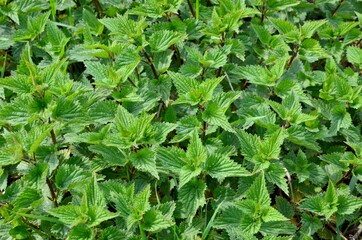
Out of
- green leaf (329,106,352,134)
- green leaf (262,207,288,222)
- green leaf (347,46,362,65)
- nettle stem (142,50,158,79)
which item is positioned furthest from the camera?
green leaf (347,46,362,65)

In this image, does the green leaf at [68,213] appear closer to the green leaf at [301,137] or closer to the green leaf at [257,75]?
the green leaf at [301,137]

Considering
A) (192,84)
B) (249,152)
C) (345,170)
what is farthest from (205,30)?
(345,170)

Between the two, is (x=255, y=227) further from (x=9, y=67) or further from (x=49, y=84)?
(x=9, y=67)

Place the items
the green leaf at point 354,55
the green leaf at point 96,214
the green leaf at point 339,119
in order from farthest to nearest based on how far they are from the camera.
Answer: the green leaf at point 354,55 → the green leaf at point 339,119 → the green leaf at point 96,214

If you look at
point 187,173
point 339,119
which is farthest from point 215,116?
point 339,119

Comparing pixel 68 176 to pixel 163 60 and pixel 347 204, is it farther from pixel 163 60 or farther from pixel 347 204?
pixel 347 204

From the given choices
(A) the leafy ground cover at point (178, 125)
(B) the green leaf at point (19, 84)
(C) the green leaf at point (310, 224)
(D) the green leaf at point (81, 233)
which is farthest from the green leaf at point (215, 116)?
(B) the green leaf at point (19, 84)

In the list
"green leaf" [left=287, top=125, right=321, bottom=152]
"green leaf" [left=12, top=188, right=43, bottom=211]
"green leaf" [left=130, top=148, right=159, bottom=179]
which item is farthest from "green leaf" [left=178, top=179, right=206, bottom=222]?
"green leaf" [left=12, top=188, right=43, bottom=211]

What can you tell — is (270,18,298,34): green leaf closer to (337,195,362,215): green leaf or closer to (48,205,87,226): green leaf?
(337,195,362,215): green leaf
